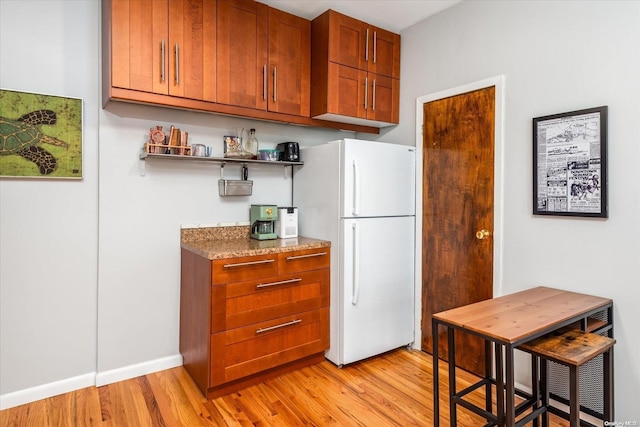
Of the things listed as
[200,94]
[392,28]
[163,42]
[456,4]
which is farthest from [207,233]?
[456,4]

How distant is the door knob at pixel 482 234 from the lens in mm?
2549

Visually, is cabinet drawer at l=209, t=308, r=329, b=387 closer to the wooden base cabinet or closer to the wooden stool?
the wooden base cabinet

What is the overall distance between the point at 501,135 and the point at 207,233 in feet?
7.04

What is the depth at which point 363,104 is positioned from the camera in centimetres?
303

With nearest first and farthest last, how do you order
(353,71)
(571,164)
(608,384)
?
(608,384) → (571,164) → (353,71)

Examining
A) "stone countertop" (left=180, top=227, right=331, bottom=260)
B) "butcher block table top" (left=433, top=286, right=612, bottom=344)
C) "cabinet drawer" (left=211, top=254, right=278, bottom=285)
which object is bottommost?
"butcher block table top" (left=433, top=286, right=612, bottom=344)

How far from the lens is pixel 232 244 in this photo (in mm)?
2646

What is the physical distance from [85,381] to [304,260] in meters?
1.60

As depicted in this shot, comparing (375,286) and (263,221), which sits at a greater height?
(263,221)

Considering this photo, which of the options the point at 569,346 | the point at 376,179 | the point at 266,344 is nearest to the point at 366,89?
the point at 376,179

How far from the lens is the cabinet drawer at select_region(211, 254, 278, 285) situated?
2.26m

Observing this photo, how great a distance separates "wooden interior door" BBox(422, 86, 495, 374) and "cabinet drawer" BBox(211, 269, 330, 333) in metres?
0.87

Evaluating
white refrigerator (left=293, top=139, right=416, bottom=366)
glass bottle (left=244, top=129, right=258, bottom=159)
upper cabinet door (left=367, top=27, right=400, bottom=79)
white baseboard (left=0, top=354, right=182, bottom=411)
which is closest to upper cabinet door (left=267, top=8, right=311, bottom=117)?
glass bottle (left=244, top=129, right=258, bottom=159)

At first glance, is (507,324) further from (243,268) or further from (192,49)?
(192,49)
